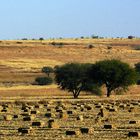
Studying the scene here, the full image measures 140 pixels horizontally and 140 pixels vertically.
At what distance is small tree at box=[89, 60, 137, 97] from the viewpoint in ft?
247

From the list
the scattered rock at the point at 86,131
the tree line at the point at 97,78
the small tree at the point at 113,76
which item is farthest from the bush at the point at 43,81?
the scattered rock at the point at 86,131

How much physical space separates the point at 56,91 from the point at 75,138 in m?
62.2

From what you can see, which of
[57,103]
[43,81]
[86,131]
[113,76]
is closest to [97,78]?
[113,76]

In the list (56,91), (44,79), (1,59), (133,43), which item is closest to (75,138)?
(56,91)

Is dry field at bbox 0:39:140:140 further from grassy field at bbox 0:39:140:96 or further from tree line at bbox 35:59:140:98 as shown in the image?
tree line at bbox 35:59:140:98

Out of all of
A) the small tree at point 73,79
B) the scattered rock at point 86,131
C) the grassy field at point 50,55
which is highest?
the scattered rock at point 86,131

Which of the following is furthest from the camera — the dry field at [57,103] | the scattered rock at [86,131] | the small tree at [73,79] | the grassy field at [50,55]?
the grassy field at [50,55]

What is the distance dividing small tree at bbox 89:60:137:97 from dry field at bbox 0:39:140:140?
1.77 metres

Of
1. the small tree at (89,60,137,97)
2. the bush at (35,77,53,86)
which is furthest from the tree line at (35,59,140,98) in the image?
the bush at (35,77,53,86)

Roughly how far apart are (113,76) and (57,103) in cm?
1675

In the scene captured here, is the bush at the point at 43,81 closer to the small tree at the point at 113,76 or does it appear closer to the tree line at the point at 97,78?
the tree line at the point at 97,78

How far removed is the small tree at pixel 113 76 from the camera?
2965 inches

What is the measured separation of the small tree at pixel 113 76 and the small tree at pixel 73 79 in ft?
3.47

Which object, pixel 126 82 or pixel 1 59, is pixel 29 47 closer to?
pixel 1 59
